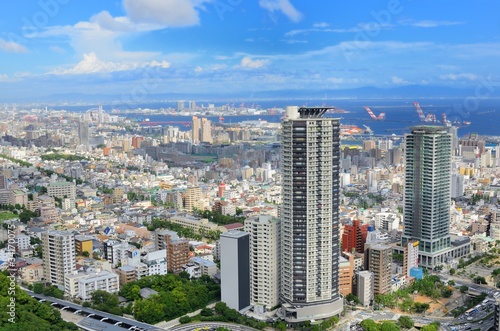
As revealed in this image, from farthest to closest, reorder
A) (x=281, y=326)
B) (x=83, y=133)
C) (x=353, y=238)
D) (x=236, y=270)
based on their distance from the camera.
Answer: (x=83, y=133)
(x=353, y=238)
(x=236, y=270)
(x=281, y=326)

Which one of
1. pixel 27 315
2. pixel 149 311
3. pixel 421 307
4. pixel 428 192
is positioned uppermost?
pixel 428 192

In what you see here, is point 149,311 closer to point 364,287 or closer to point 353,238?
point 364,287

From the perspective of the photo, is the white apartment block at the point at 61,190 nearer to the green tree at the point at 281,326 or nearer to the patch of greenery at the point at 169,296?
the patch of greenery at the point at 169,296

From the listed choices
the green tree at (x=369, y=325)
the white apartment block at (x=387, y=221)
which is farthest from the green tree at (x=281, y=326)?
the white apartment block at (x=387, y=221)

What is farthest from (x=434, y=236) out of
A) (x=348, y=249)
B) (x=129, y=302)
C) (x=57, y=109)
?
(x=57, y=109)

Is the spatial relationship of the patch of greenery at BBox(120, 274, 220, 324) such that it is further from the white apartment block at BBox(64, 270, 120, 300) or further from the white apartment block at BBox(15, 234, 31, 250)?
the white apartment block at BBox(15, 234, 31, 250)

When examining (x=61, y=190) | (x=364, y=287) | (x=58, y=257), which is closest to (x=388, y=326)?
(x=364, y=287)
